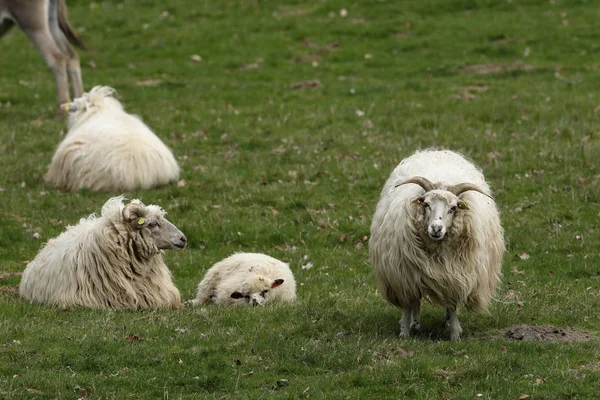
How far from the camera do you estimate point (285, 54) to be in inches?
1091

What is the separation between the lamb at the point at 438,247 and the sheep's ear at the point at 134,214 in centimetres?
271

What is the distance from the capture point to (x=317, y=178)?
1755 cm

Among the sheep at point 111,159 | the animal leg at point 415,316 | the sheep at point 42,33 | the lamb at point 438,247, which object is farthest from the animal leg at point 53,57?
the animal leg at point 415,316

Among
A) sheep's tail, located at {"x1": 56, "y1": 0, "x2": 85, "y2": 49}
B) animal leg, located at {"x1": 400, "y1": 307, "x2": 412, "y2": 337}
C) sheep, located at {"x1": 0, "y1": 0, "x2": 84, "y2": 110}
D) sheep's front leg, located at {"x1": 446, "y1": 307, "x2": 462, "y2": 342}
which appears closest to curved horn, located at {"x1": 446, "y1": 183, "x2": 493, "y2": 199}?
sheep's front leg, located at {"x1": 446, "y1": 307, "x2": 462, "y2": 342}

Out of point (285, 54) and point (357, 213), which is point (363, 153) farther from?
point (285, 54)

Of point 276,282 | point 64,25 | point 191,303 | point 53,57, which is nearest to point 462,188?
point 276,282

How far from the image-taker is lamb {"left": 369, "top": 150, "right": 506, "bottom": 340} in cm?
1005

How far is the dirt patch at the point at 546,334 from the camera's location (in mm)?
10008

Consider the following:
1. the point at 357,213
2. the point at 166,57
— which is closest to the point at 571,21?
the point at 166,57

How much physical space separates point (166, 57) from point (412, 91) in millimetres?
8001

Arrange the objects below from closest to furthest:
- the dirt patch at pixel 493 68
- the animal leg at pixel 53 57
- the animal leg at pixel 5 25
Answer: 1. the animal leg at pixel 53 57
2. the animal leg at pixel 5 25
3. the dirt patch at pixel 493 68

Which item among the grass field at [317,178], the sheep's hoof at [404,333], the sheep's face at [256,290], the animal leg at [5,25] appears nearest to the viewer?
the grass field at [317,178]

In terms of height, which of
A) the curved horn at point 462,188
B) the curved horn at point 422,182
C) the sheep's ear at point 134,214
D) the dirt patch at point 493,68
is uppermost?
the dirt patch at point 493,68

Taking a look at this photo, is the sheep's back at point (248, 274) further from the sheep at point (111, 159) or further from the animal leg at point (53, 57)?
the animal leg at point (53, 57)
